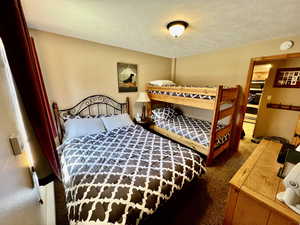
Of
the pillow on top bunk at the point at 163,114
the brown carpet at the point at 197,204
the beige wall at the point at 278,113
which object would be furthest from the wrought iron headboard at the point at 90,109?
the beige wall at the point at 278,113

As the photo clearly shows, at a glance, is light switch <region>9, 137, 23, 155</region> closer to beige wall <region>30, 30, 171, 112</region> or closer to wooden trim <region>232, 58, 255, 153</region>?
beige wall <region>30, 30, 171, 112</region>

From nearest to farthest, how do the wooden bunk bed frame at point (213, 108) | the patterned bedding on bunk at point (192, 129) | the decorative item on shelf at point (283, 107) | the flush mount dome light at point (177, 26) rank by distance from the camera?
the flush mount dome light at point (177, 26) → the wooden bunk bed frame at point (213, 108) → the patterned bedding on bunk at point (192, 129) → the decorative item on shelf at point (283, 107)

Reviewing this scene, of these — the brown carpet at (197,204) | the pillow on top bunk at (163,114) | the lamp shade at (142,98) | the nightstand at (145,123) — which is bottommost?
the brown carpet at (197,204)

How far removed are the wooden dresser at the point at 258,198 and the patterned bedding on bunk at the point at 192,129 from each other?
44.5 inches

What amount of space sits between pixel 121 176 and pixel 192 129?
1856mm

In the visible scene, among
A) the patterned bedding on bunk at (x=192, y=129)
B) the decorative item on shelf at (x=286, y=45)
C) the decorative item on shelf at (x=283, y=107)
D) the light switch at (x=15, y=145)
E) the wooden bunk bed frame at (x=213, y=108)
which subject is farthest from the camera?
the decorative item on shelf at (x=283, y=107)

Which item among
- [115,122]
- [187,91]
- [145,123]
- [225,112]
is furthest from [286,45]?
[115,122]

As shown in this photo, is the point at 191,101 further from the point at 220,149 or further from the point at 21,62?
the point at 21,62

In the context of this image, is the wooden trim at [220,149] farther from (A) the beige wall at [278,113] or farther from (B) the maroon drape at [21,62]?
(B) the maroon drape at [21,62]

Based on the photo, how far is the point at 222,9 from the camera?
1387 millimetres

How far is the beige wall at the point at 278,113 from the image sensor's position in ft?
9.99

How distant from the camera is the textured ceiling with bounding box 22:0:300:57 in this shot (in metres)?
1.30

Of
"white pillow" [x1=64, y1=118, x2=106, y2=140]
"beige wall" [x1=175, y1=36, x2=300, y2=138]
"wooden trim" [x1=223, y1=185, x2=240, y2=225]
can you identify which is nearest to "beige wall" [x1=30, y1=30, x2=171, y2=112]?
"white pillow" [x1=64, y1=118, x2=106, y2=140]

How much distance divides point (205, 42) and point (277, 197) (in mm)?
2500
